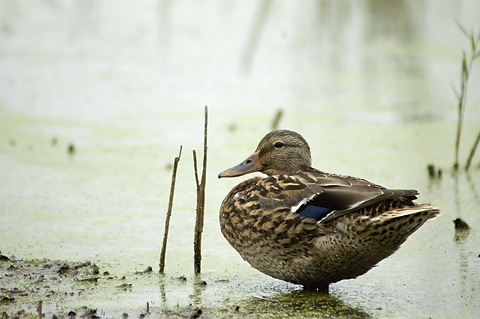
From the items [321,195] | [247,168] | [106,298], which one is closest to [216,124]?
[247,168]

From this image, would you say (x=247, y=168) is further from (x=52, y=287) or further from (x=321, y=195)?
(x=52, y=287)

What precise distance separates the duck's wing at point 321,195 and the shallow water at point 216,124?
399 mm

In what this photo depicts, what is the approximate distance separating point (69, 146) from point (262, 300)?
311cm

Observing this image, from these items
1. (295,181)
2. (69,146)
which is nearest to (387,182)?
(295,181)

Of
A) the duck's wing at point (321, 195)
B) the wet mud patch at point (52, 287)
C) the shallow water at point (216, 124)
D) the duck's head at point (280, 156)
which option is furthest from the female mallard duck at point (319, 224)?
the wet mud patch at point (52, 287)

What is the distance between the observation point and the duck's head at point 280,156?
416cm

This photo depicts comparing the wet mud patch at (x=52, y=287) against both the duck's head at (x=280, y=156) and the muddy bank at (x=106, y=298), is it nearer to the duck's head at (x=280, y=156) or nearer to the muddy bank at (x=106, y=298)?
the muddy bank at (x=106, y=298)

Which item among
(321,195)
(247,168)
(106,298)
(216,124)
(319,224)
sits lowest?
(106,298)

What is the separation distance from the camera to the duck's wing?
132 inches

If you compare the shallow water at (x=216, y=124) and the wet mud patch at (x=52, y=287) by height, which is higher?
the shallow water at (x=216, y=124)

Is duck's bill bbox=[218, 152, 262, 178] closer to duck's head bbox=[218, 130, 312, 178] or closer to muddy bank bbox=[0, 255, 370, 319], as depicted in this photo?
duck's head bbox=[218, 130, 312, 178]

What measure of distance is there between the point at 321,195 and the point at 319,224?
142 mm

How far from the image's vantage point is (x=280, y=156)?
4180 millimetres

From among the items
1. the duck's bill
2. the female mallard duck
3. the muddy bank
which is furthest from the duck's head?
the muddy bank
